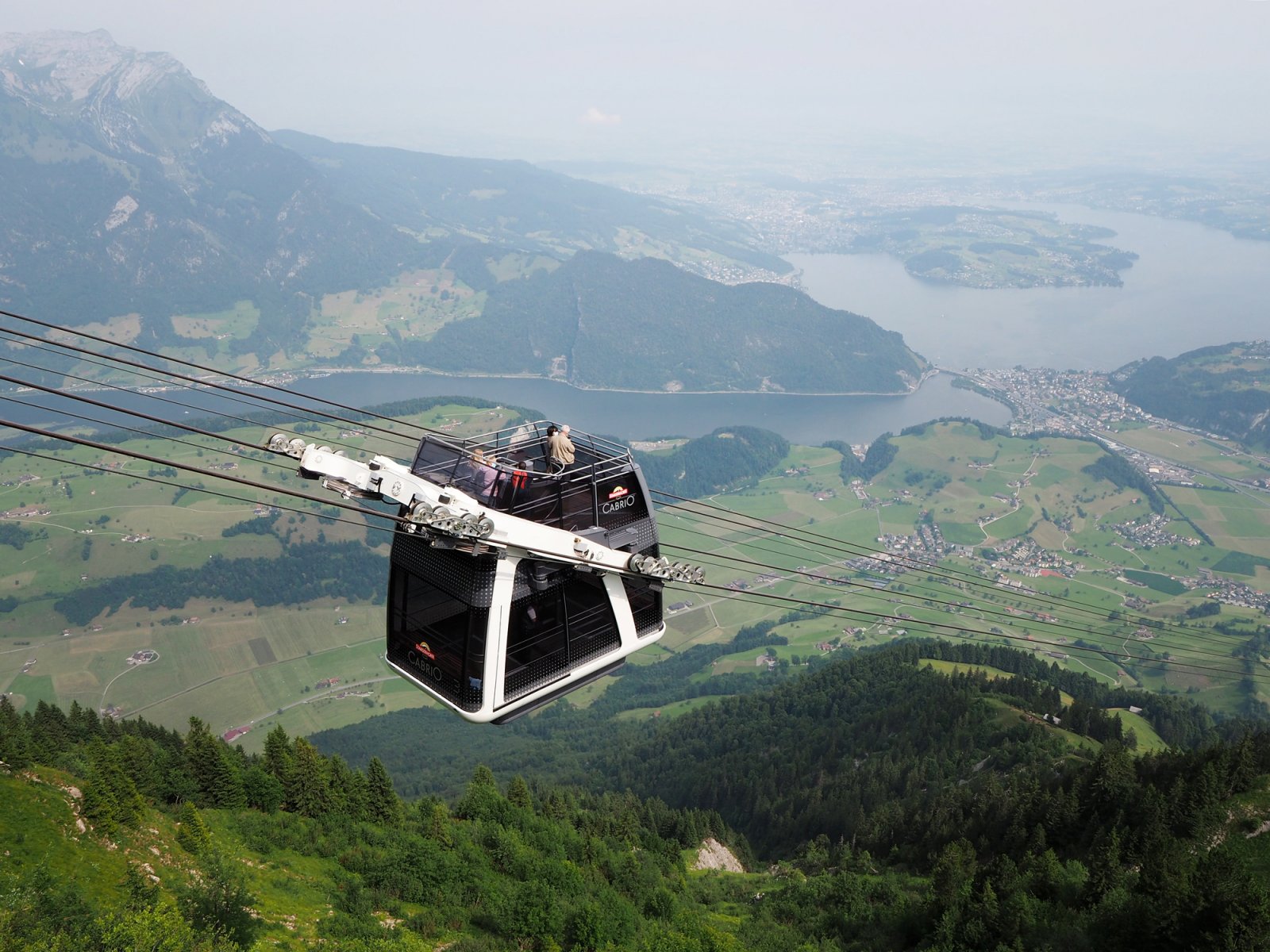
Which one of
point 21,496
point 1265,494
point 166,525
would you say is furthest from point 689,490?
point 21,496

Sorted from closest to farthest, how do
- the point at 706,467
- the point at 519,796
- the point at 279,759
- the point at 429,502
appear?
the point at 429,502 < the point at 279,759 < the point at 519,796 < the point at 706,467

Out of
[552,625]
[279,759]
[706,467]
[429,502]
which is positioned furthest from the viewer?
[706,467]

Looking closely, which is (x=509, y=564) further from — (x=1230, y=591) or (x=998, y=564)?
(x=1230, y=591)

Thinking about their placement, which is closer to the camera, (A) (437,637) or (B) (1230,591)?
(A) (437,637)

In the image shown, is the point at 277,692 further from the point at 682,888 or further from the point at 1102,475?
the point at 1102,475

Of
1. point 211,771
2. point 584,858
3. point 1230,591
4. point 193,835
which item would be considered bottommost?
point 1230,591

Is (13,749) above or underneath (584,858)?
above

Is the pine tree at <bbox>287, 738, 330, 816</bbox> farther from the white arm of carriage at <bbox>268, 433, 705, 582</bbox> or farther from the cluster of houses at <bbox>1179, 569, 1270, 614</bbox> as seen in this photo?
the cluster of houses at <bbox>1179, 569, 1270, 614</bbox>

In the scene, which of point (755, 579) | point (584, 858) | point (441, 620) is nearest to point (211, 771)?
point (584, 858)
